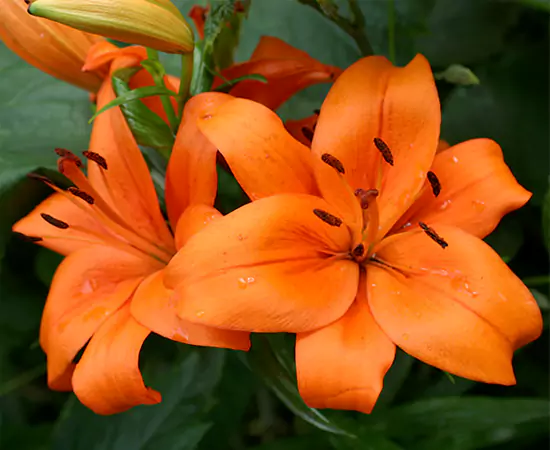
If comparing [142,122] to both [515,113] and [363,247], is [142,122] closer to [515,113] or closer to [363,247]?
[363,247]

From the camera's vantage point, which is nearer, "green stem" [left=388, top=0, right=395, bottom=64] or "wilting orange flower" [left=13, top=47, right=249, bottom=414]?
"wilting orange flower" [left=13, top=47, right=249, bottom=414]

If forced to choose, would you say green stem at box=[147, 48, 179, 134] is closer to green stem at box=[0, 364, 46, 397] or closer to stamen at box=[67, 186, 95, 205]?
stamen at box=[67, 186, 95, 205]


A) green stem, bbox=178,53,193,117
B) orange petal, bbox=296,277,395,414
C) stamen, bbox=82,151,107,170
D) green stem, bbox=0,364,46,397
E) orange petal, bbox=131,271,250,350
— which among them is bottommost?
green stem, bbox=0,364,46,397

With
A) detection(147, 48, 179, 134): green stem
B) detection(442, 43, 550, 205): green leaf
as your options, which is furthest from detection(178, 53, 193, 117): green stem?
detection(442, 43, 550, 205): green leaf

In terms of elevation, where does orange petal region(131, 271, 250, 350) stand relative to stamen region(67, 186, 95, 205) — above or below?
below

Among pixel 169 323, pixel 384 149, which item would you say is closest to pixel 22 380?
pixel 169 323

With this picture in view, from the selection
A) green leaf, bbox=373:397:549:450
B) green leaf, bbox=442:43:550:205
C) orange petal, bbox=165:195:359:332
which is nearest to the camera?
orange petal, bbox=165:195:359:332
